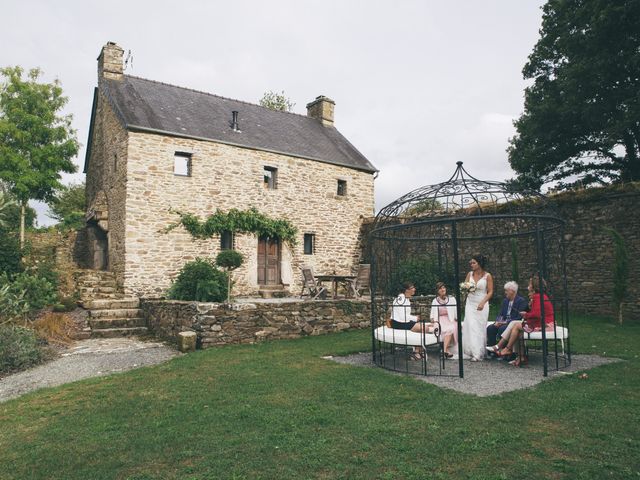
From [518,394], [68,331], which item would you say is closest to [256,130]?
[68,331]

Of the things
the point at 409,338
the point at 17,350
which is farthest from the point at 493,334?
the point at 17,350

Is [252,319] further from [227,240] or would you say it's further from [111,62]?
[111,62]

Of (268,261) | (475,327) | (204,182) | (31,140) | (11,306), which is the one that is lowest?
(475,327)

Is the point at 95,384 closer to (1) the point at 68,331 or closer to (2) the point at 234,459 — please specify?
(2) the point at 234,459

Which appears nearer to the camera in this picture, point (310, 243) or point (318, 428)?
point (318, 428)

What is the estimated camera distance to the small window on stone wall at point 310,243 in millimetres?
17433

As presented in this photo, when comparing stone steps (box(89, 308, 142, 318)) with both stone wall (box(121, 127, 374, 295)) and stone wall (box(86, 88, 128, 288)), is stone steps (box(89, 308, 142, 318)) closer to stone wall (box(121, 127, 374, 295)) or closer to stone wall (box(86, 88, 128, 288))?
stone wall (box(121, 127, 374, 295))

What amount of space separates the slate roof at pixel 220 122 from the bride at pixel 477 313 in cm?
1091

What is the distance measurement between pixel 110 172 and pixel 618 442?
1564cm

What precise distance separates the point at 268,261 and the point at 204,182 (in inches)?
Answer: 144

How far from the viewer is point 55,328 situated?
962 centimetres

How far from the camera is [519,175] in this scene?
21203 millimetres

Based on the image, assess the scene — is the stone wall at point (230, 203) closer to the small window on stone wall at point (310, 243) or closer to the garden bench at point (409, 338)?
the small window on stone wall at point (310, 243)

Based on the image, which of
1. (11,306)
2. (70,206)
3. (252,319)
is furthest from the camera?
(70,206)
